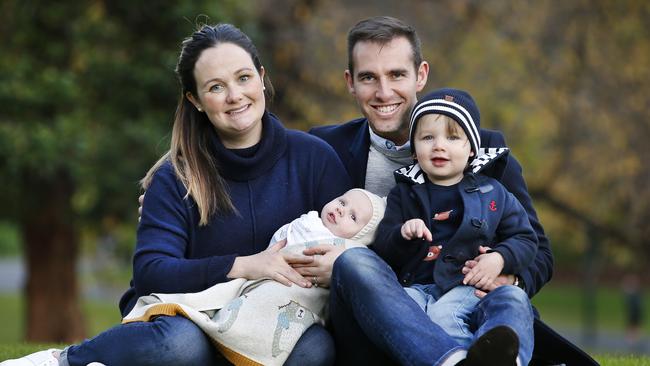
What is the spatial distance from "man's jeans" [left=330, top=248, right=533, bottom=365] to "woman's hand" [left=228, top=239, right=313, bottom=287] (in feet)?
0.59

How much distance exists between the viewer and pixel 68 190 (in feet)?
37.0

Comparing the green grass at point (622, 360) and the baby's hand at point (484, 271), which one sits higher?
the baby's hand at point (484, 271)

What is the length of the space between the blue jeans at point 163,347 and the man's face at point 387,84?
1.17m

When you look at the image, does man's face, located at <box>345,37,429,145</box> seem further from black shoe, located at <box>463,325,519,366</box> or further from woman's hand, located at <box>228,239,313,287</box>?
black shoe, located at <box>463,325,519,366</box>

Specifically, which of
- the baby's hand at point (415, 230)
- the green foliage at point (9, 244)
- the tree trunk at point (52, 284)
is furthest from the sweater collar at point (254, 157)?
the green foliage at point (9, 244)

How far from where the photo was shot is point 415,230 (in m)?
3.93

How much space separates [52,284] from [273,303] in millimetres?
9369

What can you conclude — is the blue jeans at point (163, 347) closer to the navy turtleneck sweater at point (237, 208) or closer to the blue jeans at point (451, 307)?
the navy turtleneck sweater at point (237, 208)

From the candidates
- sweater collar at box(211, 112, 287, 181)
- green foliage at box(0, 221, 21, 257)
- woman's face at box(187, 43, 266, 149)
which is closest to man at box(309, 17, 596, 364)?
sweater collar at box(211, 112, 287, 181)

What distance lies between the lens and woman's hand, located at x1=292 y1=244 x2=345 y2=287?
163 inches

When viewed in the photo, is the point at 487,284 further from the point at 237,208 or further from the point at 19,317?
the point at 19,317

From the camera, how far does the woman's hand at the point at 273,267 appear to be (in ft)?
13.4

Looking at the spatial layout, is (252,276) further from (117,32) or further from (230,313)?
(117,32)

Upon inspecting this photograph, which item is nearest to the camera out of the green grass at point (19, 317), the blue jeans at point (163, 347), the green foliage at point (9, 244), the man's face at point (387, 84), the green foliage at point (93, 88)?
the blue jeans at point (163, 347)
